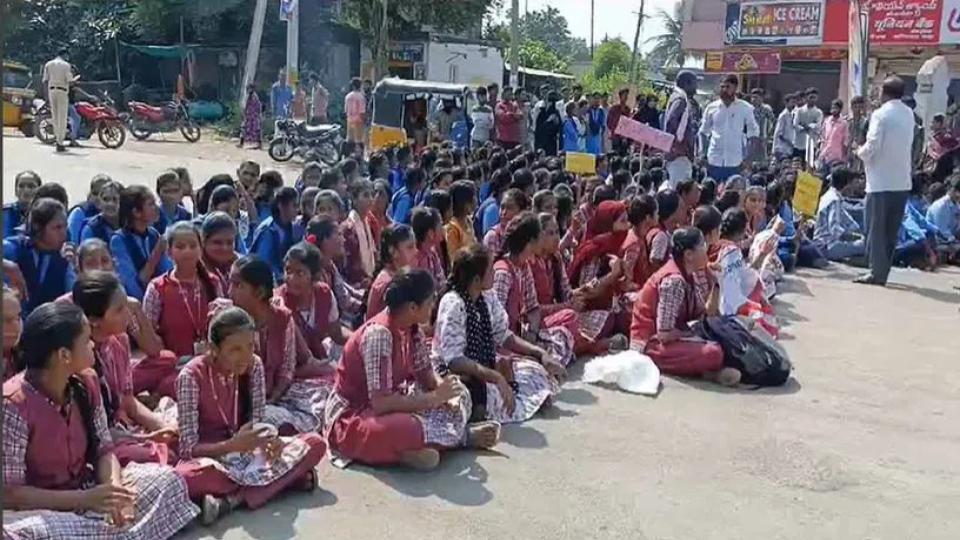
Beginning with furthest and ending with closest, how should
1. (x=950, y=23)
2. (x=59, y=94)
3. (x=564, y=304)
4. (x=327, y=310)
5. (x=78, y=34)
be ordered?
(x=78, y=34), (x=950, y=23), (x=59, y=94), (x=564, y=304), (x=327, y=310)

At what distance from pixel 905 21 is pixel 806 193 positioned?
12597mm

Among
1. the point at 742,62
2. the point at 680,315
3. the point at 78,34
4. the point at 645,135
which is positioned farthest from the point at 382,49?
the point at 680,315

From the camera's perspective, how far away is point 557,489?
13.5ft

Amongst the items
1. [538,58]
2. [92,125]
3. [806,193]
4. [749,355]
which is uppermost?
[538,58]

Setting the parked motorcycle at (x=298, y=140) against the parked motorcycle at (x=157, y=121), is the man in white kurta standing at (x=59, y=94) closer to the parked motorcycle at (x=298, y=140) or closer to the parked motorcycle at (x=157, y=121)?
the parked motorcycle at (x=157, y=121)

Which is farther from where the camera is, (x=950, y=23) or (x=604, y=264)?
(x=950, y=23)

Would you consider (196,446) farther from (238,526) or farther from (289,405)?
(289,405)

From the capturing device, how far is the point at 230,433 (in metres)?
3.73

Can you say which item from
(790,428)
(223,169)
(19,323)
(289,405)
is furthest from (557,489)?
(223,169)

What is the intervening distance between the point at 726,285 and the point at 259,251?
2.80 metres

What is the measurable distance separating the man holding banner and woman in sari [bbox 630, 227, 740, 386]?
159 inches

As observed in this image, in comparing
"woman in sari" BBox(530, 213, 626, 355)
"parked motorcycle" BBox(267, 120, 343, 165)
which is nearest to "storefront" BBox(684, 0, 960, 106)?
"parked motorcycle" BBox(267, 120, 343, 165)

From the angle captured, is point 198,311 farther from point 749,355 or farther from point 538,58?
point 538,58

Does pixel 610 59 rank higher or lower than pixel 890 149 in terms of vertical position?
higher
